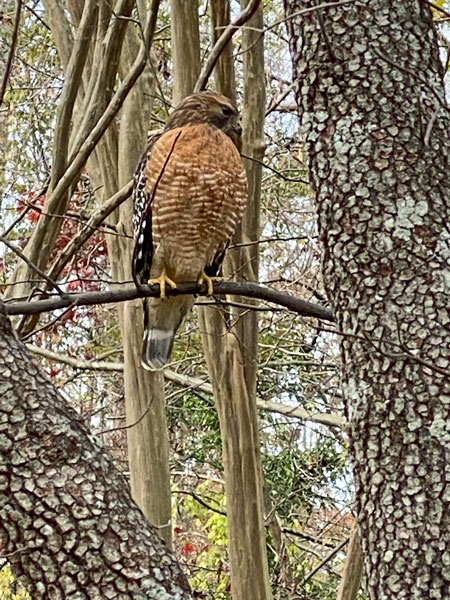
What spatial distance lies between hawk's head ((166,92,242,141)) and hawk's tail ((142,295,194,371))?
67cm

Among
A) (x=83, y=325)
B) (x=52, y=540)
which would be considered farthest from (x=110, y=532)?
(x=83, y=325)

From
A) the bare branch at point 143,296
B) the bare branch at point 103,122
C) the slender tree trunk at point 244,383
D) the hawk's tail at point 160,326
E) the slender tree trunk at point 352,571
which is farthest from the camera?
the slender tree trunk at point 352,571

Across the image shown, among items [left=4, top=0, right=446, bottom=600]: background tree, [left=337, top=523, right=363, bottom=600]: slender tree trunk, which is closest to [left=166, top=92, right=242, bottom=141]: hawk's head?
[left=4, top=0, right=446, bottom=600]: background tree

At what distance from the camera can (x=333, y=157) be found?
6.59 feet

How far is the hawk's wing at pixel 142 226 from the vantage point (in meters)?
3.44

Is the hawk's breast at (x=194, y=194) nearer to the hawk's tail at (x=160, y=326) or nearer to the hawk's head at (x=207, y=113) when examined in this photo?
the hawk's head at (x=207, y=113)

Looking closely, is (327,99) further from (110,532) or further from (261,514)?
(261,514)

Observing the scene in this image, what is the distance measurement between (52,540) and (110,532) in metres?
0.09

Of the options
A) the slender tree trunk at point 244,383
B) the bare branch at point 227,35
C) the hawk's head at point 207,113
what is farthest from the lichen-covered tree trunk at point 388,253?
the slender tree trunk at point 244,383

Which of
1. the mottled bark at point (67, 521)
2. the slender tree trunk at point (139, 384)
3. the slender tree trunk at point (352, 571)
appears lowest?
the mottled bark at point (67, 521)

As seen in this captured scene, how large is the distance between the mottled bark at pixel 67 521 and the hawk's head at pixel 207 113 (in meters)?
1.96

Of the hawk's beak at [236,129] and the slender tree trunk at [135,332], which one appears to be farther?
the slender tree trunk at [135,332]

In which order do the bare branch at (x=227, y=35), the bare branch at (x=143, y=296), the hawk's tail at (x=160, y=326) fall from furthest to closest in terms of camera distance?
1. the hawk's tail at (x=160, y=326)
2. the bare branch at (x=227, y=35)
3. the bare branch at (x=143, y=296)

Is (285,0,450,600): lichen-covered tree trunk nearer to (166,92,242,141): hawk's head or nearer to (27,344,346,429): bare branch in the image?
(166,92,242,141): hawk's head
